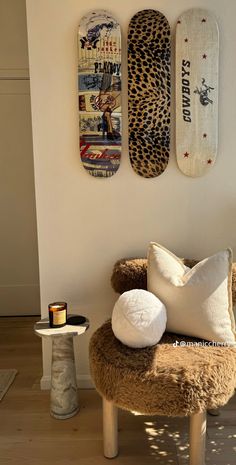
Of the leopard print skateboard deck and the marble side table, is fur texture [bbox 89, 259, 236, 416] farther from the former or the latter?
the leopard print skateboard deck

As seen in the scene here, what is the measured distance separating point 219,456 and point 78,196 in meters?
1.35

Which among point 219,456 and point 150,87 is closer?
point 219,456

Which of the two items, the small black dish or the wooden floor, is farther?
the small black dish

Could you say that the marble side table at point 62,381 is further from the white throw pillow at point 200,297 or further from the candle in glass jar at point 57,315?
the white throw pillow at point 200,297

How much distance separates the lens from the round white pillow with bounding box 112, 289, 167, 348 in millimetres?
1418

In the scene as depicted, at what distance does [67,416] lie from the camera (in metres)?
1.79

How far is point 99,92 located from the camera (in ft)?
6.03

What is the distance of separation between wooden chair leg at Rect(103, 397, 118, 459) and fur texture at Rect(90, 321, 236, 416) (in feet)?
0.49

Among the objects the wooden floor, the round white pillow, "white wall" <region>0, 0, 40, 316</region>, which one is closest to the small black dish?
the round white pillow

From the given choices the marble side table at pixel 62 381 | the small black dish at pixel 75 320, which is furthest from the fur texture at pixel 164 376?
the marble side table at pixel 62 381

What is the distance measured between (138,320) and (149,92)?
112 cm

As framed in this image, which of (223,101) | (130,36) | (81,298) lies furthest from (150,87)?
(81,298)

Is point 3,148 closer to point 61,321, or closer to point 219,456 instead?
point 61,321

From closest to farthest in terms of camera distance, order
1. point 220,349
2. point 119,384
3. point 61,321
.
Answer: point 119,384 < point 220,349 < point 61,321
